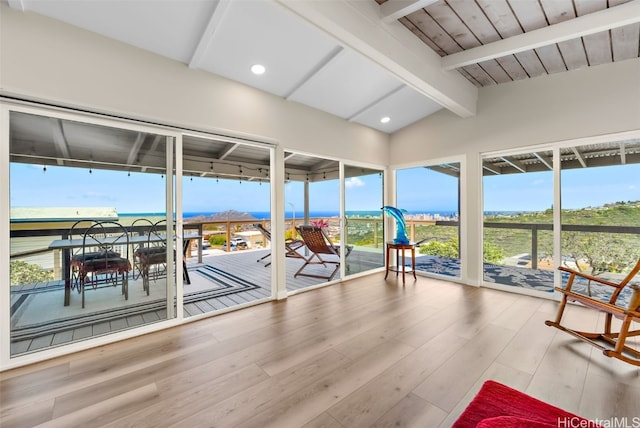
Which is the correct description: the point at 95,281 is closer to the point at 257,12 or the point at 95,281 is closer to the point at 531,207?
the point at 257,12

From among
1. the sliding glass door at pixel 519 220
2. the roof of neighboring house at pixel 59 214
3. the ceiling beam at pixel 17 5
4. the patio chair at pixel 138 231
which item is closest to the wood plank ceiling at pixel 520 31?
the sliding glass door at pixel 519 220

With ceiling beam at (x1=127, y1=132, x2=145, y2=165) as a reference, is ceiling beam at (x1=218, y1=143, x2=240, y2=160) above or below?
above

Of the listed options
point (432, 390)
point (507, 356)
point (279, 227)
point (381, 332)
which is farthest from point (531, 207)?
point (279, 227)

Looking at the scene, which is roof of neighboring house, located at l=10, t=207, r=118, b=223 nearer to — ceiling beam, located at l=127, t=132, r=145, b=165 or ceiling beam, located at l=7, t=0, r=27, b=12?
ceiling beam, located at l=127, t=132, r=145, b=165

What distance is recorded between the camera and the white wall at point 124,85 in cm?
198

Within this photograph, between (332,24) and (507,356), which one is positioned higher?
(332,24)

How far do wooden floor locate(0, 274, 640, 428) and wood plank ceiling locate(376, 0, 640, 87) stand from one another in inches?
111

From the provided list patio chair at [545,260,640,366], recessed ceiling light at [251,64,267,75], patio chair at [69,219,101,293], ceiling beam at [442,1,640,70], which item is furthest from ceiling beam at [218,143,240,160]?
patio chair at [545,260,640,366]

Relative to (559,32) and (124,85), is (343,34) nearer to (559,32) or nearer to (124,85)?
(124,85)

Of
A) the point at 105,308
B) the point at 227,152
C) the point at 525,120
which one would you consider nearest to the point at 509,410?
the point at 105,308

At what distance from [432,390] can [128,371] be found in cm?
210

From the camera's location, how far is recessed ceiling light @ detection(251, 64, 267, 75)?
2822mm

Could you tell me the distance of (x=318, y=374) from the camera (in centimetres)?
190

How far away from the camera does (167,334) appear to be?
8.45 ft
